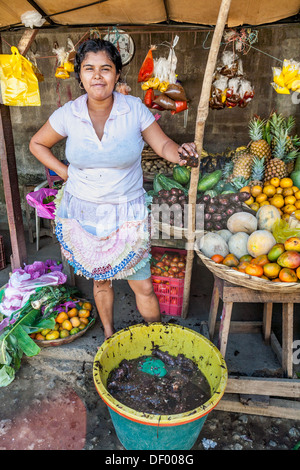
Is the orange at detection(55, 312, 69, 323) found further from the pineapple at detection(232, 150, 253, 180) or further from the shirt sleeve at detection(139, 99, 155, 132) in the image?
the pineapple at detection(232, 150, 253, 180)

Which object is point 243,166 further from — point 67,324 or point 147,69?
point 67,324

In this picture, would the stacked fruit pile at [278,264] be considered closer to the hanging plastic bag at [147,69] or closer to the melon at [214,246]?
the melon at [214,246]

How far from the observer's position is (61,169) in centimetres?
241

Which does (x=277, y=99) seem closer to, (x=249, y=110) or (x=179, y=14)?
(x=249, y=110)

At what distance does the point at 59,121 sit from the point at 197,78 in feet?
10.9

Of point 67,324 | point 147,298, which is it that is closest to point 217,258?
point 147,298

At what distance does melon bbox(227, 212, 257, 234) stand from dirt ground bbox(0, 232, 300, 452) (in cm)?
98

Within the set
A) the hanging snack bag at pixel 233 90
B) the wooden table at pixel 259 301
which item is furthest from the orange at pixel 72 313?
the hanging snack bag at pixel 233 90

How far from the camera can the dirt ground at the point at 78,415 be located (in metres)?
2.13

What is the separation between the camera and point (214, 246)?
2312mm
